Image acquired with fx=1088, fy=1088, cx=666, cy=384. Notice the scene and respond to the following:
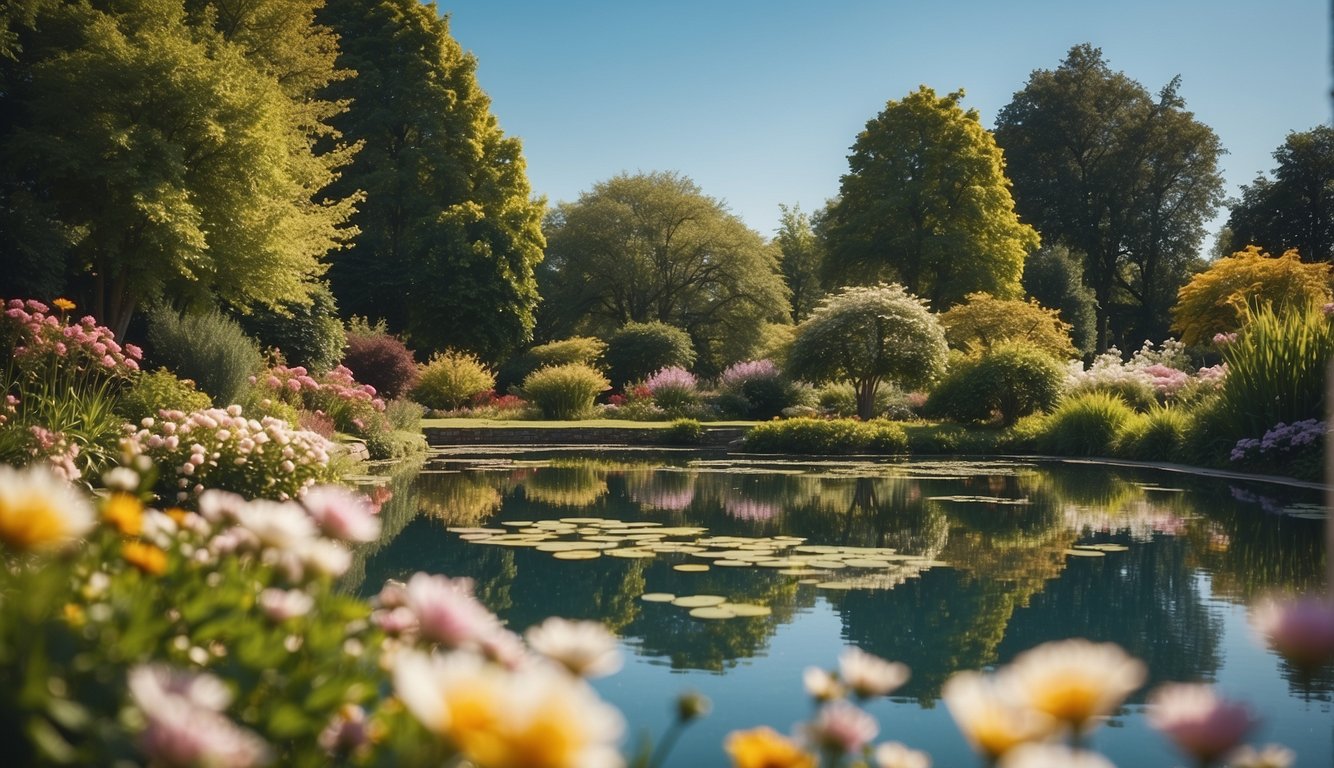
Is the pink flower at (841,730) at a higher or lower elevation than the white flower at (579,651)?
lower

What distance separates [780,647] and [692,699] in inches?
128

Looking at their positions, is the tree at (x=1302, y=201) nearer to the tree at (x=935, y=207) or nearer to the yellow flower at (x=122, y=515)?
the tree at (x=935, y=207)

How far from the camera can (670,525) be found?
8.05 m

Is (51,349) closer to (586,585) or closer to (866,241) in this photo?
(586,585)

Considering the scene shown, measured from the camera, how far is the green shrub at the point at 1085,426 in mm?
15680

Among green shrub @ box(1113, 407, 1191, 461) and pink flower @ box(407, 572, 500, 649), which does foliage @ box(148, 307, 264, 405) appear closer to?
pink flower @ box(407, 572, 500, 649)

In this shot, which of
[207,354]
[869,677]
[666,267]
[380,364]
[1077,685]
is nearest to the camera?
[1077,685]

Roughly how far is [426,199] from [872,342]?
12.8m

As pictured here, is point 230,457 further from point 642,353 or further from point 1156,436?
point 642,353

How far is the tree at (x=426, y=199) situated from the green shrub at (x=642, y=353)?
2.36 metres

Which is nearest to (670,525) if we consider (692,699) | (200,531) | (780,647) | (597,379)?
(780,647)

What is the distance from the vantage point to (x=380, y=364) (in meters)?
19.6

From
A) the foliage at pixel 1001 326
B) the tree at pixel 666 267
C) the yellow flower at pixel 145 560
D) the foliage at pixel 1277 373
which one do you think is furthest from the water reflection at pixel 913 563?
the tree at pixel 666 267

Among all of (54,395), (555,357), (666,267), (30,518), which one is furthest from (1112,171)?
(30,518)
